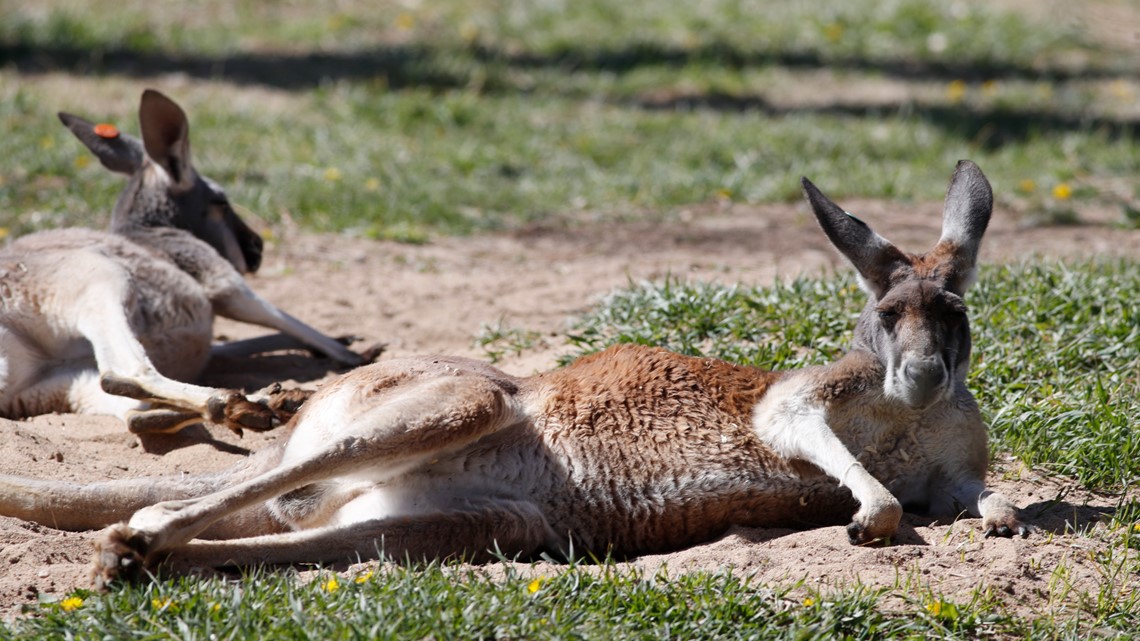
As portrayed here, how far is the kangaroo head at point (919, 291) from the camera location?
3.65 meters

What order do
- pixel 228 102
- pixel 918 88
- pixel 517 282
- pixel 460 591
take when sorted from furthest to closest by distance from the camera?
pixel 918 88 < pixel 228 102 < pixel 517 282 < pixel 460 591

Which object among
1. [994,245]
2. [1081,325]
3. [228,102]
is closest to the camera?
[1081,325]

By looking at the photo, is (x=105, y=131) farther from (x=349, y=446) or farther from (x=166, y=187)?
(x=349, y=446)

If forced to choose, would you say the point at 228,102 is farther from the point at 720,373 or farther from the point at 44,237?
the point at 720,373

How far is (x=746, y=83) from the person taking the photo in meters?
10.5

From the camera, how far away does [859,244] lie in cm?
385

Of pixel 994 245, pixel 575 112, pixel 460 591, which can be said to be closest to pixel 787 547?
pixel 460 591

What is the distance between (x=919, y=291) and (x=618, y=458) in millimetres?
1009

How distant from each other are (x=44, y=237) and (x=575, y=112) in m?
5.04

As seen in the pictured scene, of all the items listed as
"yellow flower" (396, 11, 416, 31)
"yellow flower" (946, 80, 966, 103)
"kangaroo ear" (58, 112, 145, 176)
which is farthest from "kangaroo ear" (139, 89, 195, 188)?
"yellow flower" (946, 80, 966, 103)

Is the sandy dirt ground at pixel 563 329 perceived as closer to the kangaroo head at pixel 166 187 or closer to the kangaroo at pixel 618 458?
the kangaroo at pixel 618 458

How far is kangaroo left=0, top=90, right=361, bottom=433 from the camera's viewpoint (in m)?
4.57

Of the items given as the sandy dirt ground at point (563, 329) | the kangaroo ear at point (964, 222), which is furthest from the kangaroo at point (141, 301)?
the kangaroo ear at point (964, 222)

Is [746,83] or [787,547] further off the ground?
[746,83]
